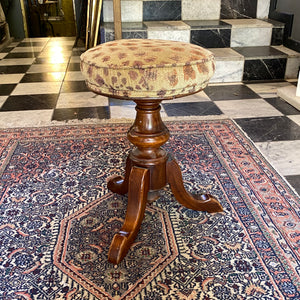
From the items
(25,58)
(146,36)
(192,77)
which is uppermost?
(192,77)

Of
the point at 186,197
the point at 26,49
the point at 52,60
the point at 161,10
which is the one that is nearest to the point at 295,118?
the point at 186,197

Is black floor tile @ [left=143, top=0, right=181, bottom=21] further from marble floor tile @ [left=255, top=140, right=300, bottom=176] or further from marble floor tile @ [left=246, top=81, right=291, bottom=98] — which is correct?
marble floor tile @ [left=255, top=140, right=300, bottom=176]

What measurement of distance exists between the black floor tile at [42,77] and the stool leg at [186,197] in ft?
6.46

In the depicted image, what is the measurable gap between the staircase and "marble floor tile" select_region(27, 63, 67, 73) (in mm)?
566

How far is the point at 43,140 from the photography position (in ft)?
6.06

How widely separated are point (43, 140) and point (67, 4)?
7307 millimetres

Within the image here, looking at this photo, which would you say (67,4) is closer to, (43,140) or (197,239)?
(43,140)

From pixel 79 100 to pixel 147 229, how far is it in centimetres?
144

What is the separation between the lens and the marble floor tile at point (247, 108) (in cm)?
215

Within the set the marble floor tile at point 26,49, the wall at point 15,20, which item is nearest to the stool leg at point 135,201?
the marble floor tile at point 26,49

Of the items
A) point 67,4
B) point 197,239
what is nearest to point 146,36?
point 197,239

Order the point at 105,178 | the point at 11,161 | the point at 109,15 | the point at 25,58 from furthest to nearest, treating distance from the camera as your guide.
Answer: the point at 25,58
the point at 109,15
the point at 11,161
the point at 105,178

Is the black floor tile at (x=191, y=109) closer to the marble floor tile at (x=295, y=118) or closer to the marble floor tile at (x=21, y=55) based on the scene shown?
the marble floor tile at (x=295, y=118)

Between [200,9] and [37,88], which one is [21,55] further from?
[200,9]
